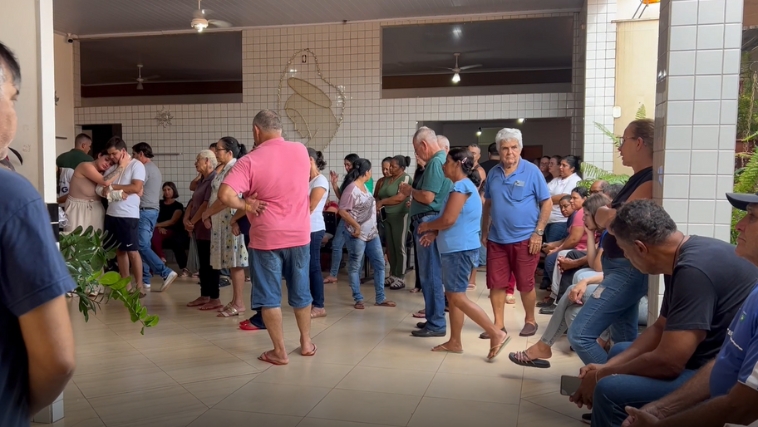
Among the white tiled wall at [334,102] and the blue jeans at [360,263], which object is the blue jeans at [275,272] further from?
the white tiled wall at [334,102]

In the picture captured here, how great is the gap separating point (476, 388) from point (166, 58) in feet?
32.3

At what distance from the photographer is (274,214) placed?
11.8 ft

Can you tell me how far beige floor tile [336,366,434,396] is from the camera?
10.5 ft

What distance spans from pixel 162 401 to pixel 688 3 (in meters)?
3.13

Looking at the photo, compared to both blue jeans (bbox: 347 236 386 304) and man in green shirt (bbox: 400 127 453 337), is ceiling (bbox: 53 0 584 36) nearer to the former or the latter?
blue jeans (bbox: 347 236 386 304)

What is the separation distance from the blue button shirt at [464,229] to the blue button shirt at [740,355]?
209 centimetres

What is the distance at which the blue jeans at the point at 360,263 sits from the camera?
5.42 m

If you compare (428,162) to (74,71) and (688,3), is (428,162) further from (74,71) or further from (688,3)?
(74,71)

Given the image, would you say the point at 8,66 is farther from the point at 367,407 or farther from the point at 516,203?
the point at 516,203

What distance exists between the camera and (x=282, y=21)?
26.1ft

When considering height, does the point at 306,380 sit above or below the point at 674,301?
below

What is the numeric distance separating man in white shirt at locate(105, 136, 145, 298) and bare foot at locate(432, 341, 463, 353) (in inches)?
120

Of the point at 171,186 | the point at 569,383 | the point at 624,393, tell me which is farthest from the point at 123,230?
the point at 624,393

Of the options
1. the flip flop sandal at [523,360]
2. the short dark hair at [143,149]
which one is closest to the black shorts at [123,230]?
the short dark hair at [143,149]
